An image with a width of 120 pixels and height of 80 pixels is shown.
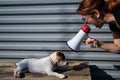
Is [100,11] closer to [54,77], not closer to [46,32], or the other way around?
[54,77]

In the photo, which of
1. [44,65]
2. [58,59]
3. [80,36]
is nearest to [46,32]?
[44,65]

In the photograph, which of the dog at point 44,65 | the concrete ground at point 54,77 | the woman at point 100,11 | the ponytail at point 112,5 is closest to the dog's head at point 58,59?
the dog at point 44,65

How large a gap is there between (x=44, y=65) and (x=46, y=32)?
841 mm

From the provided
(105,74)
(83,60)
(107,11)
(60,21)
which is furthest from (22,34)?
(107,11)

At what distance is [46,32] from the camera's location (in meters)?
5.61

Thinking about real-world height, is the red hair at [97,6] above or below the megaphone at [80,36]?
above

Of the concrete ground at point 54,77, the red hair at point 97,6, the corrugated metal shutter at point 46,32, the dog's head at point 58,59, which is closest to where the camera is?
the red hair at point 97,6

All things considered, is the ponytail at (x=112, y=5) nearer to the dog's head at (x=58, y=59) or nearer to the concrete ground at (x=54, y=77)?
the dog's head at (x=58, y=59)

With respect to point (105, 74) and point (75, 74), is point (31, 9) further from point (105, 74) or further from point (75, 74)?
point (105, 74)

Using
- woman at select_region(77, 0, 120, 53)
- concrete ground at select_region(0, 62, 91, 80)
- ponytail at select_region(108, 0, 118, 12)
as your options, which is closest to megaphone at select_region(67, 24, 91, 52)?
woman at select_region(77, 0, 120, 53)

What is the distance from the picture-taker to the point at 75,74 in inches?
197

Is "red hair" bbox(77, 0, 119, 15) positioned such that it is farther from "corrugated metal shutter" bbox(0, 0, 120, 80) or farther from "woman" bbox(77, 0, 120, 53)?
"corrugated metal shutter" bbox(0, 0, 120, 80)

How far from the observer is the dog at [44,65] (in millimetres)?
4766

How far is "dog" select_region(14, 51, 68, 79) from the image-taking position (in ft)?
15.6
